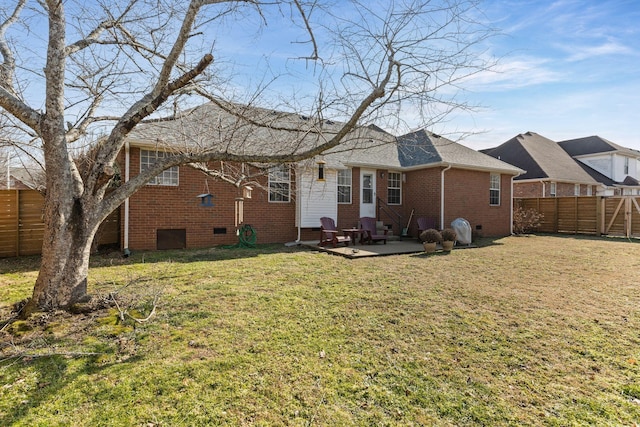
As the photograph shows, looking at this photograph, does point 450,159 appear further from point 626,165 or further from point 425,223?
point 626,165

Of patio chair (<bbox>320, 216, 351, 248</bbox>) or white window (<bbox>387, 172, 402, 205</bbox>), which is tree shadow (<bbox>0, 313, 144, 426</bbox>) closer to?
patio chair (<bbox>320, 216, 351, 248</bbox>)

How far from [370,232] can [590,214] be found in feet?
37.5

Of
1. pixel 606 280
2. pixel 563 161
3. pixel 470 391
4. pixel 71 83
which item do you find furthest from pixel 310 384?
pixel 563 161

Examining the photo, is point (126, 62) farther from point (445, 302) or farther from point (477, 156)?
point (477, 156)

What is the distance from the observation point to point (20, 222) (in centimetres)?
808

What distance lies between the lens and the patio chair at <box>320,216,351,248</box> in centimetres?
1005

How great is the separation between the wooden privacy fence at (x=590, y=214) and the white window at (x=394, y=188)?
25.2 ft

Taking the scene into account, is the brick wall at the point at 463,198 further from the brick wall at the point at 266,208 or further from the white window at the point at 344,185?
the white window at the point at 344,185

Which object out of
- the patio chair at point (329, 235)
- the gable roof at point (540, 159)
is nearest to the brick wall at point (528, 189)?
the gable roof at point (540, 159)

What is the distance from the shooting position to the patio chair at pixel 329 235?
10047 millimetres

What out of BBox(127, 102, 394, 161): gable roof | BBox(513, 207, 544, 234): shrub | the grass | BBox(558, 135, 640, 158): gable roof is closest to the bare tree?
BBox(127, 102, 394, 161): gable roof

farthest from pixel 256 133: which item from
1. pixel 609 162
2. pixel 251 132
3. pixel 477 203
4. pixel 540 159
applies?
pixel 609 162

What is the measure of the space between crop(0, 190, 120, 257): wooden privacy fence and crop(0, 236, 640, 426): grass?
2.96 m

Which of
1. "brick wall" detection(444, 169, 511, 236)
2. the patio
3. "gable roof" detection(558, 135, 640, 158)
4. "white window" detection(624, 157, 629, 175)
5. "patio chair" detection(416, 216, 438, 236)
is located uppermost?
"gable roof" detection(558, 135, 640, 158)
